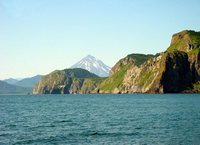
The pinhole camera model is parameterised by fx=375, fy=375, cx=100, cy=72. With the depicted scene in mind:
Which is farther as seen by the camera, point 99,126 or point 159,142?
point 99,126

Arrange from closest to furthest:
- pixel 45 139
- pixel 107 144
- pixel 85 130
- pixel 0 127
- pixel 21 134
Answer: pixel 107 144 < pixel 45 139 < pixel 21 134 < pixel 85 130 < pixel 0 127

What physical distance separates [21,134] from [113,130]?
58.1 feet

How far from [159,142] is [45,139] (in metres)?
19.1

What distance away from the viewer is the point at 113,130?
242 feet

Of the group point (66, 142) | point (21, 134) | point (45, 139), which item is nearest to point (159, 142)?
point (66, 142)

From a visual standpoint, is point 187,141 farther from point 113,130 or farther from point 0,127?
point 0,127

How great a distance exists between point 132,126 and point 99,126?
7.14 m

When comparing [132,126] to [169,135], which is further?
[132,126]

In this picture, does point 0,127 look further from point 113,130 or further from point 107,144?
point 107,144

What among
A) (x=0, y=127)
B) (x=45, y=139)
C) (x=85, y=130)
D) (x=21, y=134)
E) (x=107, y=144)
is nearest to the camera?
(x=107, y=144)

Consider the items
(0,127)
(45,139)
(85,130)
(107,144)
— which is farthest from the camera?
(0,127)

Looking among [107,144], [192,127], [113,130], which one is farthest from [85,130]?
[192,127]

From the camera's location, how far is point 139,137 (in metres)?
65.0

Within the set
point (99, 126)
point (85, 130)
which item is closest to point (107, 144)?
point (85, 130)
